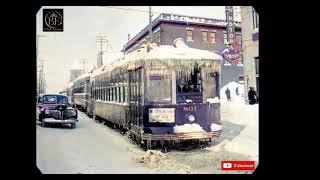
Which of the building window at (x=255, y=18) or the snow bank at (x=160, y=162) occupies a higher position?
the building window at (x=255, y=18)

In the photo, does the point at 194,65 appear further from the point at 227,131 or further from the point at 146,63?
the point at 227,131

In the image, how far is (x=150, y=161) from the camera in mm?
5836

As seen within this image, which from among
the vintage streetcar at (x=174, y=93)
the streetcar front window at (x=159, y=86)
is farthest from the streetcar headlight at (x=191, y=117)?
the streetcar front window at (x=159, y=86)

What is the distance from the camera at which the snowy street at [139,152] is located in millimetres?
5793

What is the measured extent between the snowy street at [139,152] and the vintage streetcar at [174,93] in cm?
20

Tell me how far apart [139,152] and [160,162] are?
333 mm

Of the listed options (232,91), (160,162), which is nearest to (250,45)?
(232,91)

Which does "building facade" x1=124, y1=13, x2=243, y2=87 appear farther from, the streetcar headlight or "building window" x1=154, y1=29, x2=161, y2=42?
the streetcar headlight

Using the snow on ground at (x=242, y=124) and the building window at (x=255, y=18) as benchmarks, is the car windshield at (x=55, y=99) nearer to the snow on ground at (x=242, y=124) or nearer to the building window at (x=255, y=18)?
the snow on ground at (x=242, y=124)

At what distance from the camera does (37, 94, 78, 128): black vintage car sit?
6368 millimetres

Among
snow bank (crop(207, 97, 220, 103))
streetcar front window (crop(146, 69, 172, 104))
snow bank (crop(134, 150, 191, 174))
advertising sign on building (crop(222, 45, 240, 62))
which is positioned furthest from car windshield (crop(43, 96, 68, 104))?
advertising sign on building (crop(222, 45, 240, 62))

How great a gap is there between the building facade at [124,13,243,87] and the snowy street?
47 cm

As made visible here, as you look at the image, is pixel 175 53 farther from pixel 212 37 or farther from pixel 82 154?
pixel 82 154

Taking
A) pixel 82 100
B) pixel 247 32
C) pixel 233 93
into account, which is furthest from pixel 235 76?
pixel 82 100
